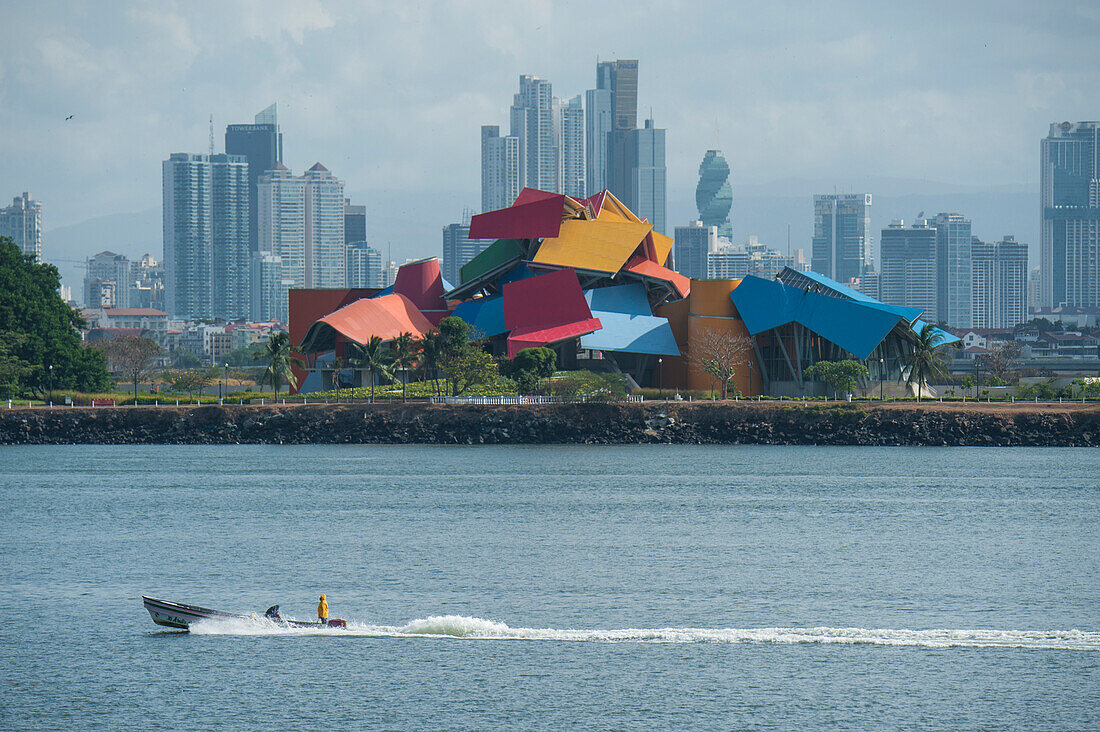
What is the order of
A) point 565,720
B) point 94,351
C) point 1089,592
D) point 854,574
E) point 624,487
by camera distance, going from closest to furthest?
point 565,720 → point 1089,592 → point 854,574 → point 624,487 → point 94,351

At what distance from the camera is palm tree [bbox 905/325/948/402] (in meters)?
90.8

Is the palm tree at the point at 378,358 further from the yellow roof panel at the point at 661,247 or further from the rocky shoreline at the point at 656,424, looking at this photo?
the yellow roof panel at the point at 661,247

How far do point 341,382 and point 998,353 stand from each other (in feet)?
212

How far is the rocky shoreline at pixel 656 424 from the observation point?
8269cm

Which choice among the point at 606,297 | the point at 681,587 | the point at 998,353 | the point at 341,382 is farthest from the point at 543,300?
the point at 681,587

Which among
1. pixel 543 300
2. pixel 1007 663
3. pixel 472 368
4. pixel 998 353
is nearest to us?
pixel 1007 663

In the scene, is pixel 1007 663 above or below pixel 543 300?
below

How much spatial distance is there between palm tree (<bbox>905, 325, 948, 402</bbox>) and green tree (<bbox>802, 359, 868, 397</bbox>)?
3845 millimetres

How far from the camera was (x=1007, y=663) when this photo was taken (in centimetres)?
3006

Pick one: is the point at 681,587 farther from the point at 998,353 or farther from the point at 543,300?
the point at 998,353

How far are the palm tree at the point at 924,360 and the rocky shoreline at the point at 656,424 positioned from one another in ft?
19.4

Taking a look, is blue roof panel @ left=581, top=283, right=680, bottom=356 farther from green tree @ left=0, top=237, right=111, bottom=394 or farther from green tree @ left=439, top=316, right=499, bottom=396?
green tree @ left=0, top=237, right=111, bottom=394

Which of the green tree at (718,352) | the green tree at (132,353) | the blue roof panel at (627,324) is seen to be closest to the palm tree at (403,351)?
the blue roof panel at (627,324)

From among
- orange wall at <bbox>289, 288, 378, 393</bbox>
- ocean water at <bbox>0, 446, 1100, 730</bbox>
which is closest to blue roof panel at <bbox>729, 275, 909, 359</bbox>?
ocean water at <bbox>0, 446, 1100, 730</bbox>
